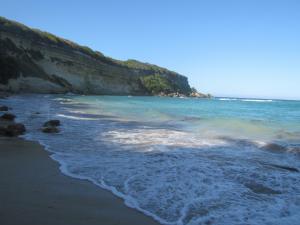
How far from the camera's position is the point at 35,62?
69.1 metres

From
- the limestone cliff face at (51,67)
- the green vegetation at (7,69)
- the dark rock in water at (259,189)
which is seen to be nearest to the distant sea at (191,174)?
the dark rock in water at (259,189)

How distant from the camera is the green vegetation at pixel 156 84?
406ft

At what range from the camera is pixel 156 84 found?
129m

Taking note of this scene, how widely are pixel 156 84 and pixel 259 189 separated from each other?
122565 mm

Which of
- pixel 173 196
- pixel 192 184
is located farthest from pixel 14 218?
pixel 192 184

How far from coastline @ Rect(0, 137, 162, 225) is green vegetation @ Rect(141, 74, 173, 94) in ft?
375

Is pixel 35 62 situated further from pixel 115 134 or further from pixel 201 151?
pixel 201 151

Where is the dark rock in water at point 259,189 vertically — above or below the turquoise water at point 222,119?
above

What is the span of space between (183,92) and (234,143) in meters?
136

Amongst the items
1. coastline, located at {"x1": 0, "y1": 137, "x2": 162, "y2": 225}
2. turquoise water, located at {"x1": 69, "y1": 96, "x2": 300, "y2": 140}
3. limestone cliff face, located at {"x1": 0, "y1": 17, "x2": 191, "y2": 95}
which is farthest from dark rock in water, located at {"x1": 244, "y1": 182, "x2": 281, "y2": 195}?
limestone cliff face, located at {"x1": 0, "y1": 17, "x2": 191, "y2": 95}

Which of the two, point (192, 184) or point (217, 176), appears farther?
point (217, 176)

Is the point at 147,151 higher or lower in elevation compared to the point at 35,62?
lower

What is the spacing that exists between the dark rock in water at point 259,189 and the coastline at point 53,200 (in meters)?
2.61

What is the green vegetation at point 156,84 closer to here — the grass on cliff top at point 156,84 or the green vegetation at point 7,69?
the grass on cliff top at point 156,84
